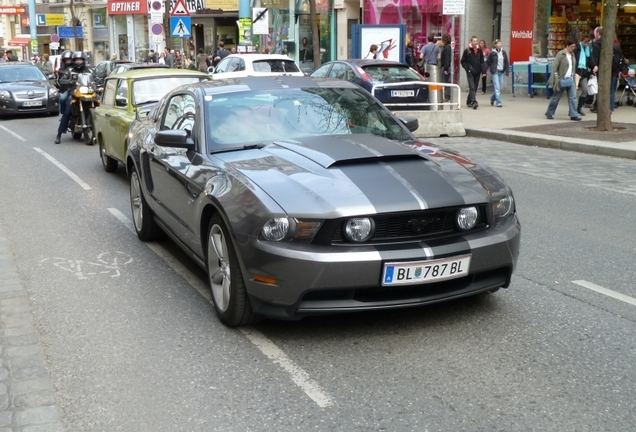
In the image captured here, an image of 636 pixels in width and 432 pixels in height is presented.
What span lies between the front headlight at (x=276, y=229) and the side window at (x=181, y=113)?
5.93 feet

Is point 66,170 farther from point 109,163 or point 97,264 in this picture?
point 97,264

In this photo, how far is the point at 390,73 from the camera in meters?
19.2

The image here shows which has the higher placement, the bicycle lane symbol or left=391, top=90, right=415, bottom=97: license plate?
left=391, top=90, right=415, bottom=97: license plate

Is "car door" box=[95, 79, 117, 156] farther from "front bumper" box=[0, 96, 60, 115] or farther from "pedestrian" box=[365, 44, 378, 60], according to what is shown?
"pedestrian" box=[365, 44, 378, 60]

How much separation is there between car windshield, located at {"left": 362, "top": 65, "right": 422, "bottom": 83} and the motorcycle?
6.00 m

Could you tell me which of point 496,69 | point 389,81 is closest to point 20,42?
point 496,69

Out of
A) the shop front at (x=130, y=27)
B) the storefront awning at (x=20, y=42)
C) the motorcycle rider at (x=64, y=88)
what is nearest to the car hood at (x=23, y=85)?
the motorcycle rider at (x=64, y=88)

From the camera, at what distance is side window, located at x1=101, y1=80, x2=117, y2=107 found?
13084 millimetres

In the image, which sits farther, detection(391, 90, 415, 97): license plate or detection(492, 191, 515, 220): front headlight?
detection(391, 90, 415, 97): license plate

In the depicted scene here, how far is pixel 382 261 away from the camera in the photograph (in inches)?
189

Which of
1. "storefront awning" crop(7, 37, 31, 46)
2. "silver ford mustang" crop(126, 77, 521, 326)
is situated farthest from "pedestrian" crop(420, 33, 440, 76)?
"storefront awning" crop(7, 37, 31, 46)

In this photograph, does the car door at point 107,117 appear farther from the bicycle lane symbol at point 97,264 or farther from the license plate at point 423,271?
the license plate at point 423,271

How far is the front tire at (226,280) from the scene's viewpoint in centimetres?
524

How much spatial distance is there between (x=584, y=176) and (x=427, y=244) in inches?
304
